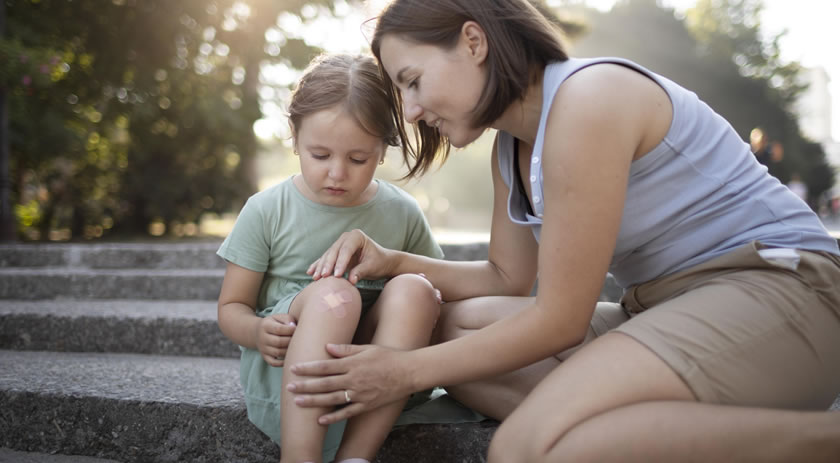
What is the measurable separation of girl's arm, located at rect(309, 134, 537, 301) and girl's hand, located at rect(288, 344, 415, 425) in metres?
0.39

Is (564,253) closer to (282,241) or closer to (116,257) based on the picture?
(282,241)

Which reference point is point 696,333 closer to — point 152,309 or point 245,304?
point 245,304

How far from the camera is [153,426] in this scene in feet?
6.66

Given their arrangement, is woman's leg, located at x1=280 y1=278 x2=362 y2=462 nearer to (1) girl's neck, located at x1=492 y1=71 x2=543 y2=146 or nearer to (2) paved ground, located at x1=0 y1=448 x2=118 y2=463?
(1) girl's neck, located at x1=492 y1=71 x2=543 y2=146

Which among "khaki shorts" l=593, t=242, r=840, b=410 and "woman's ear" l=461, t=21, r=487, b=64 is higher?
"woman's ear" l=461, t=21, r=487, b=64

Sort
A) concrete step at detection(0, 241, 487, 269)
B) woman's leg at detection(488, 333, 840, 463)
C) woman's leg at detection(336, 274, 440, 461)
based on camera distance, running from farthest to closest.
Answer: concrete step at detection(0, 241, 487, 269) < woman's leg at detection(336, 274, 440, 461) < woman's leg at detection(488, 333, 840, 463)

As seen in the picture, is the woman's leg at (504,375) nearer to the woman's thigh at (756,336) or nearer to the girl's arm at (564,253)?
the girl's arm at (564,253)

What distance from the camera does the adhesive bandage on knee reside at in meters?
1.65

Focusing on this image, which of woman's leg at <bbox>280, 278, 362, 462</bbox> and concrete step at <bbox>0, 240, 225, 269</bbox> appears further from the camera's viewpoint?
concrete step at <bbox>0, 240, 225, 269</bbox>

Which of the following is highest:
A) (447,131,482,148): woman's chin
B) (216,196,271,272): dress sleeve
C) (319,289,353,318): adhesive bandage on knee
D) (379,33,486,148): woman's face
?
(379,33,486,148): woman's face

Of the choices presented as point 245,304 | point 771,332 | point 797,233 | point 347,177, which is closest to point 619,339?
point 771,332

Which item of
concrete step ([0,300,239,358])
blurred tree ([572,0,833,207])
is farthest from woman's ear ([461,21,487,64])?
blurred tree ([572,0,833,207])

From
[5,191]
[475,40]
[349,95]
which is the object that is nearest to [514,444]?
[475,40]

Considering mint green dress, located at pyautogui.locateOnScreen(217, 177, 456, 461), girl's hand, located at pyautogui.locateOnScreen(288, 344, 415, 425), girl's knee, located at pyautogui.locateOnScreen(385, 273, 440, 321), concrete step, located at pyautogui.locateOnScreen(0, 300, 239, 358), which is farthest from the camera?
concrete step, located at pyautogui.locateOnScreen(0, 300, 239, 358)
